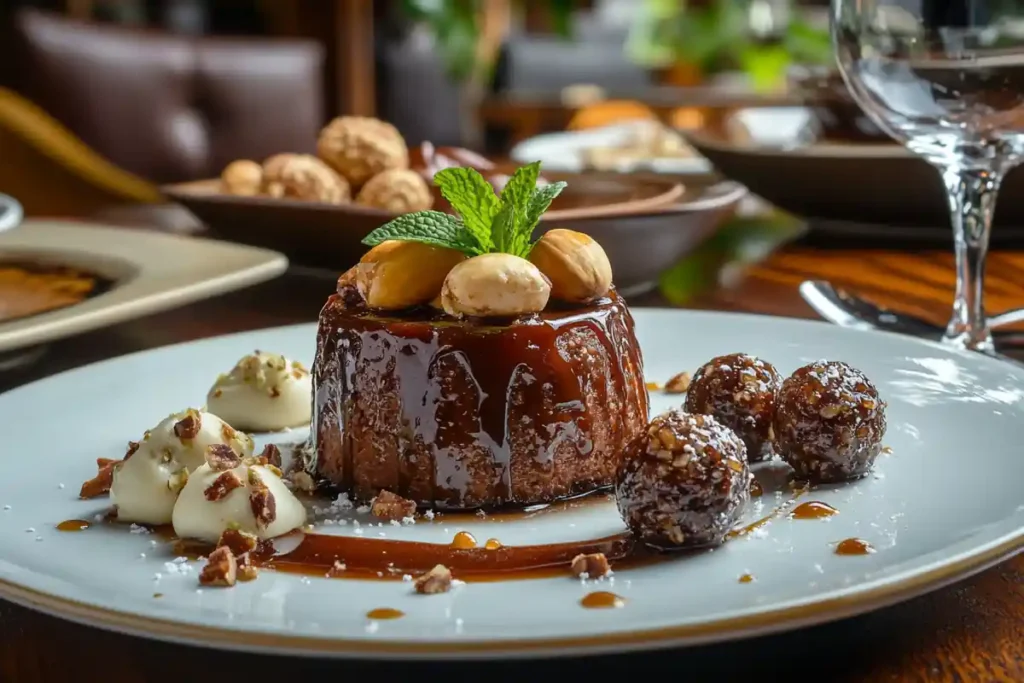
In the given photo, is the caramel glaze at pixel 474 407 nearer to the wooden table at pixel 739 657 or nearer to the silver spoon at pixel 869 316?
the wooden table at pixel 739 657

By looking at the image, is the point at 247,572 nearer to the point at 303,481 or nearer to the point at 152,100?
the point at 303,481

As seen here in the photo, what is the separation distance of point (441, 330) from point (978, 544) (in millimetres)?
494

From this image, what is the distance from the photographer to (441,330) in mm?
1062

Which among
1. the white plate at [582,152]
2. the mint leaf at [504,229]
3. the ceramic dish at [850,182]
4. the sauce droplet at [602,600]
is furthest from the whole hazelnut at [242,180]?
the sauce droplet at [602,600]

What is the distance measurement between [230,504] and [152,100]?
2.99 m

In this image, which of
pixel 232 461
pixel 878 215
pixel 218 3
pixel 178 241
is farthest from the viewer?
pixel 218 3

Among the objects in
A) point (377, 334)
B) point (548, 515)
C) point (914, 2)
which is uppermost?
point (914, 2)

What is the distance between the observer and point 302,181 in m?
1.84

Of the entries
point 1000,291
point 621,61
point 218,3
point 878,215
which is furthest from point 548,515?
point 621,61

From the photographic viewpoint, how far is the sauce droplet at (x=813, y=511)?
3.04ft

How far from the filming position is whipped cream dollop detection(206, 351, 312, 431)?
1.23 metres

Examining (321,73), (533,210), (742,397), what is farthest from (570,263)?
(321,73)

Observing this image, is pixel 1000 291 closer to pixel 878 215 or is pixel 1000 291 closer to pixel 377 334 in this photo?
pixel 878 215

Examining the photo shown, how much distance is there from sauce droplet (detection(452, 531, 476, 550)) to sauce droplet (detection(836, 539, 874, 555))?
0.90 feet
